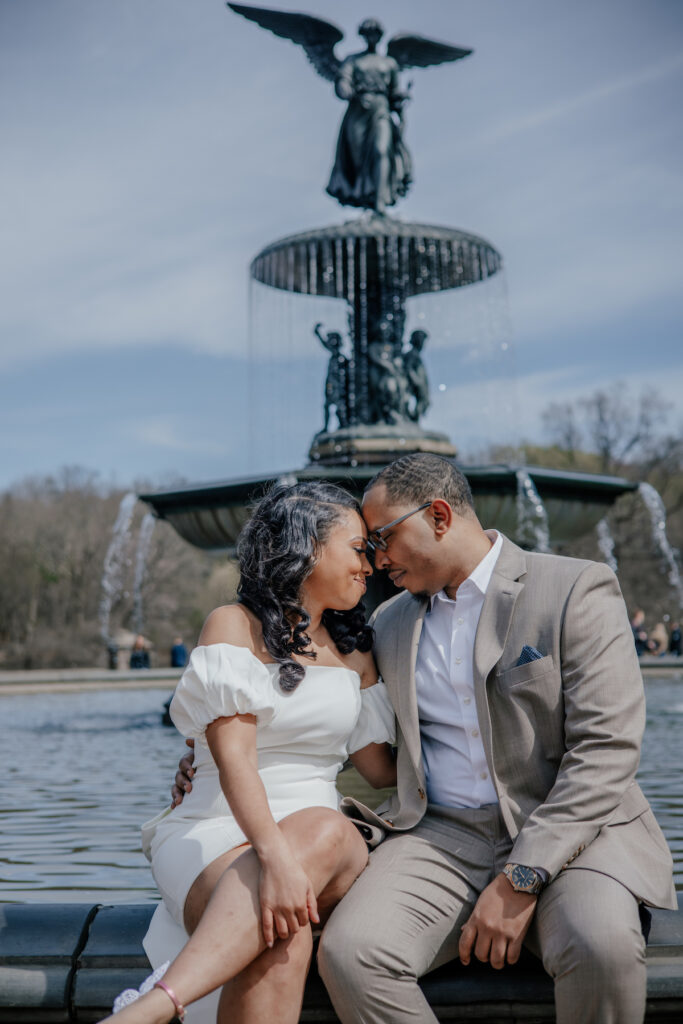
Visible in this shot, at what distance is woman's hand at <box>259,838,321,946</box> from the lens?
238 cm

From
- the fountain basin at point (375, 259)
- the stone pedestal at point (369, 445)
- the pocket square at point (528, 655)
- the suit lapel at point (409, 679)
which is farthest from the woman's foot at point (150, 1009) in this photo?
the fountain basin at point (375, 259)

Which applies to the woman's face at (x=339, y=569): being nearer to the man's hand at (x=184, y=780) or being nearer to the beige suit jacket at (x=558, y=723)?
the beige suit jacket at (x=558, y=723)

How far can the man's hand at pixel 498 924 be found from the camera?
8.35 feet

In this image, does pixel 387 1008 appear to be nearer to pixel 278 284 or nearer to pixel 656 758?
Answer: pixel 656 758

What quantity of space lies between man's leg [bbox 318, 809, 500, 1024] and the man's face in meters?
0.66

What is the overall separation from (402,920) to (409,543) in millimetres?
1017

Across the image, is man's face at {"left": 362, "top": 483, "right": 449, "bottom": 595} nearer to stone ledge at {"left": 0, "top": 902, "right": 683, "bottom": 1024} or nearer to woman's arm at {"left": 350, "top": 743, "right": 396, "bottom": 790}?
woman's arm at {"left": 350, "top": 743, "right": 396, "bottom": 790}

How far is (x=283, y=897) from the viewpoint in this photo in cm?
239

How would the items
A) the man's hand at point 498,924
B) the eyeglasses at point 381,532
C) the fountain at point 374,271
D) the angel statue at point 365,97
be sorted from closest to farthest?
the man's hand at point 498,924, the eyeglasses at point 381,532, the fountain at point 374,271, the angel statue at point 365,97

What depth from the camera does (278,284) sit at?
13031 mm

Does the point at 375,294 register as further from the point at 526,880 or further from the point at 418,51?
the point at 526,880

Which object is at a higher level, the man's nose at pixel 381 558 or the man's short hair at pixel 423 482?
the man's short hair at pixel 423 482

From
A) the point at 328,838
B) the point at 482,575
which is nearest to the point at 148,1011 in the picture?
the point at 328,838

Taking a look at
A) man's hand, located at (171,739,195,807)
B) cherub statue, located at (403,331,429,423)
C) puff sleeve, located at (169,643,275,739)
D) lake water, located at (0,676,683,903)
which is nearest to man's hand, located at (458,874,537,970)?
puff sleeve, located at (169,643,275,739)
